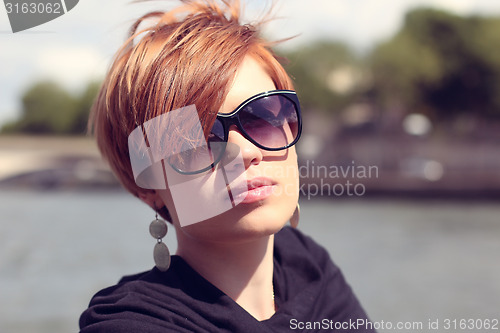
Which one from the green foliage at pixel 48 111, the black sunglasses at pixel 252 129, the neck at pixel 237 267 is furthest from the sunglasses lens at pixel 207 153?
the green foliage at pixel 48 111

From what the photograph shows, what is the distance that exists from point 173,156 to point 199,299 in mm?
229

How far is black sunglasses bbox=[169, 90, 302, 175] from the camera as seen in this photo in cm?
95

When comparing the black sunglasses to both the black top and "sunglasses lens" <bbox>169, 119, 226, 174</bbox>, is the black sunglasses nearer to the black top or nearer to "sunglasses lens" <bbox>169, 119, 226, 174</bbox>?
"sunglasses lens" <bbox>169, 119, 226, 174</bbox>

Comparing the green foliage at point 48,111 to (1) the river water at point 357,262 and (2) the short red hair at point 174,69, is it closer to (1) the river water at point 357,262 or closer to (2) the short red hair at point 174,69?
(1) the river water at point 357,262

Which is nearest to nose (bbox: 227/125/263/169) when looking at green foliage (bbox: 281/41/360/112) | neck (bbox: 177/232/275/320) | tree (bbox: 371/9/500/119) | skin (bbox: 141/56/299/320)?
skin (bbox: 141/56/299/320)

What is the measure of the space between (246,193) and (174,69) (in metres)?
0.21

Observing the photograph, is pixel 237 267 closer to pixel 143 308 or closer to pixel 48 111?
pixel 143 308

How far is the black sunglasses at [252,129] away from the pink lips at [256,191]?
0.17 feet

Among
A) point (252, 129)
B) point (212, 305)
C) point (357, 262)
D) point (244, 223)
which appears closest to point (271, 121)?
point (252, 129)

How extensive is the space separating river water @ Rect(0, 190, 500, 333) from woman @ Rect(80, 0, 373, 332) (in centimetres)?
96

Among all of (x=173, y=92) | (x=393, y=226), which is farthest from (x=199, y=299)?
(x=393, y=226)

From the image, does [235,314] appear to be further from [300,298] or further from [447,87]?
[447,87]

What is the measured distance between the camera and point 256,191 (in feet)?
3.12

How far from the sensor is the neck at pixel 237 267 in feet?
3.38
